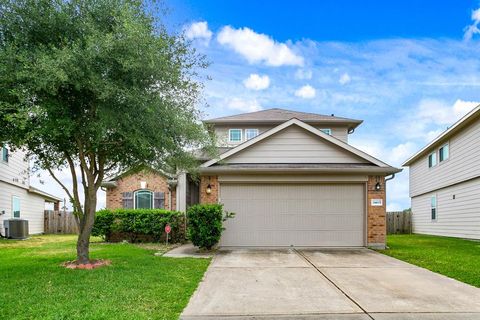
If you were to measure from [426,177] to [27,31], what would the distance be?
2120cm

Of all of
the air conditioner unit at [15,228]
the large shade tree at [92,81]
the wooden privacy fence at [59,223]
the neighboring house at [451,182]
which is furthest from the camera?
the wooden privacy fence at [59,223]

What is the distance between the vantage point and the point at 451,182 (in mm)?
19047

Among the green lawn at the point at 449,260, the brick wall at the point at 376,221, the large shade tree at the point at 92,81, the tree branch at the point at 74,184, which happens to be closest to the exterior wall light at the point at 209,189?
the large shade tree at the point at 92,81

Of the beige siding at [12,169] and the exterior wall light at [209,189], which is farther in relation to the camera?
the beige siding at [12,169]

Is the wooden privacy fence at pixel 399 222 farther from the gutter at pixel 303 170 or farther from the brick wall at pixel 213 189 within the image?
the brick wall at pixel 213 189

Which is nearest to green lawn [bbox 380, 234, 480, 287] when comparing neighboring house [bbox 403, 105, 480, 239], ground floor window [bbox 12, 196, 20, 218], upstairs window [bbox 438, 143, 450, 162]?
neighboring house [bbox 403, 105, 480, 239]

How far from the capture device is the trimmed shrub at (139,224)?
1557cm

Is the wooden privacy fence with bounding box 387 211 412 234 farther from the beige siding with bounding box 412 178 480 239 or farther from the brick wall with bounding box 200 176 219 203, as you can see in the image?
Result: the brick wall with bounding box 200 176 219 203

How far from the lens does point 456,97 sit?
17.5 meters

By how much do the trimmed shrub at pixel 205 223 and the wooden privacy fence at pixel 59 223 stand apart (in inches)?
606

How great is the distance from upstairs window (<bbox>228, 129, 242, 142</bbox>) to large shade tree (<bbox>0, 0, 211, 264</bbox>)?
1135cm

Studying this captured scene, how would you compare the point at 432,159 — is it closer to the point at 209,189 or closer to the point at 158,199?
the point at 209,189

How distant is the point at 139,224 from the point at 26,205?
10475 mm

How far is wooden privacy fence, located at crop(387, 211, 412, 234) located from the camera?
24.4m
